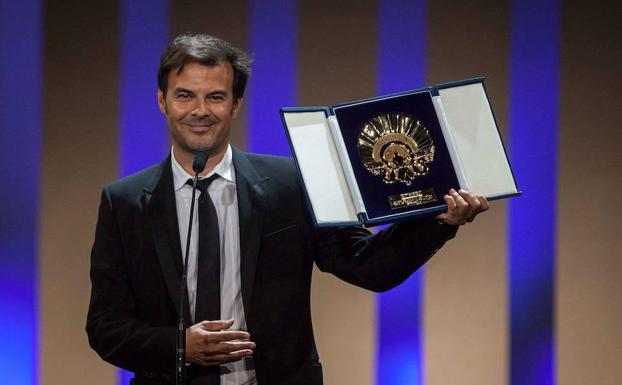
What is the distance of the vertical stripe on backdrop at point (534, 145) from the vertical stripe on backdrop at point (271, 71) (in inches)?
31.7

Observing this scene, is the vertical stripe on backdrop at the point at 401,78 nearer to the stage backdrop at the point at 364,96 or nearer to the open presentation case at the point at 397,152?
the stage backdrop at the point at 364,96

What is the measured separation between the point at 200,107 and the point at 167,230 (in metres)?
0.27

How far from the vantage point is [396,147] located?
1736 mm

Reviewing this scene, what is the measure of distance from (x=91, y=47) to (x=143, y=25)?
8.0 inches

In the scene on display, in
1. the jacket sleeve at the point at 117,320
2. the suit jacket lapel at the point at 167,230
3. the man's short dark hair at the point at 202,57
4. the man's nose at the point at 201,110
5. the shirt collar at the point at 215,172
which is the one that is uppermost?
the man's short dark hair at the point at 202,57

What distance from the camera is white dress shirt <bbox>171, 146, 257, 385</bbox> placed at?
1.79m

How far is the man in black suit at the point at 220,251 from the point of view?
1.77 metres

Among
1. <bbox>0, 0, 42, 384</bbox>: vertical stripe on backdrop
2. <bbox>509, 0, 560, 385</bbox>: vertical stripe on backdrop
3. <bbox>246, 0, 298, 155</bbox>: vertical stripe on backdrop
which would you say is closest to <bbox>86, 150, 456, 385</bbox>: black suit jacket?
<bbox>246, 0, 298, 155</bbox>: vertical stripe on backdrop

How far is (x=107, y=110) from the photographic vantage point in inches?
119

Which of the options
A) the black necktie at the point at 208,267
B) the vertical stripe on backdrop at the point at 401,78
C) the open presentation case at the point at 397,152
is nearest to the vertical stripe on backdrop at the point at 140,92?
the vertical stripe on backdrop at the point at 401,78

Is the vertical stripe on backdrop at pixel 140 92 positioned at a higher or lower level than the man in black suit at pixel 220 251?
higher

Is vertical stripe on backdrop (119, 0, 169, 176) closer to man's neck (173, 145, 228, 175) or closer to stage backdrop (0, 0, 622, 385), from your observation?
stage backdrop (0, 0, 622, 385)

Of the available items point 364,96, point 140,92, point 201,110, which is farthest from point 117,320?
point 364,96

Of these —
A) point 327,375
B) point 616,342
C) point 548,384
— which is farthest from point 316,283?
point 616,342
